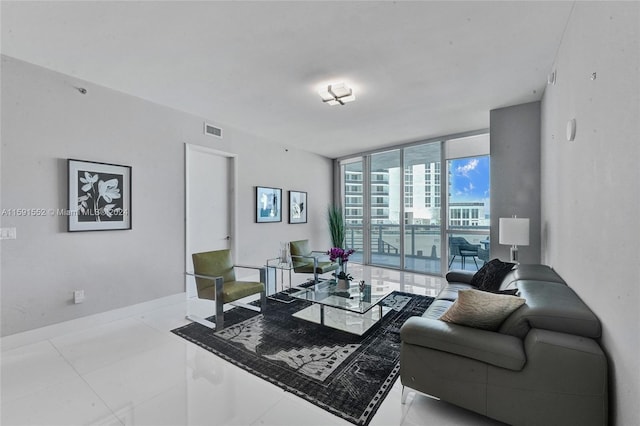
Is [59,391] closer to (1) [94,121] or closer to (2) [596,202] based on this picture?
(1) [94,121]

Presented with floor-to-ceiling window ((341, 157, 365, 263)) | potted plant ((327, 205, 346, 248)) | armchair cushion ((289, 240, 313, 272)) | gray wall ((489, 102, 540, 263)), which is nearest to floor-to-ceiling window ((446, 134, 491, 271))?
gray wall ((489, 102, 540, 263))

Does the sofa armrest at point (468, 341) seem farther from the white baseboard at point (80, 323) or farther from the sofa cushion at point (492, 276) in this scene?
the white baseboard at point (80, 323)

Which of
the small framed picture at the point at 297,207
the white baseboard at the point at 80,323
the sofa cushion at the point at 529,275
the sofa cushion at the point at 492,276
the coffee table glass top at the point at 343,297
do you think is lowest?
the white baseboard at the point at 80,323

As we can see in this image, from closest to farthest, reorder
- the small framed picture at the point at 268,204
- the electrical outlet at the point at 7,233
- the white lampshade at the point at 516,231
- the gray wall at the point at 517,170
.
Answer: the electrical outlet at the point at 7,233
the white lampshade at the point at 516,231
the gray wall at the point at 517,170
the small framed picture at the point at 268,204

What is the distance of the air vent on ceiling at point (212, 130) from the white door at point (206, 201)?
276mm

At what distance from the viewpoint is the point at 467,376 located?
5.61ft

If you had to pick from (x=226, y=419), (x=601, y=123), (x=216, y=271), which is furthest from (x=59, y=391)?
(x=601, y=123)

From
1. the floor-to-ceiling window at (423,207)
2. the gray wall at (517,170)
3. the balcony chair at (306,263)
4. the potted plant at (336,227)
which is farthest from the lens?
the potted plant at (336,227)

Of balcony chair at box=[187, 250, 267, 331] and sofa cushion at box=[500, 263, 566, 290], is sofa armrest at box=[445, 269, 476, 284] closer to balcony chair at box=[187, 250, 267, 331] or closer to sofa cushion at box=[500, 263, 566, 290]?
sofa cushion at box=[500, 263, 566, 290]

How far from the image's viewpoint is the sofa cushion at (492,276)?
3.02 m

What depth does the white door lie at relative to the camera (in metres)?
4.35

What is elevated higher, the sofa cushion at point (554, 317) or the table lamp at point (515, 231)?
the table lamp at point (515, 231)

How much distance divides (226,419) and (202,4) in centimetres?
293

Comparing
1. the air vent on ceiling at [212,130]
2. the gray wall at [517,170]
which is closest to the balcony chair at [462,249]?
the gray wall at [517,170]
